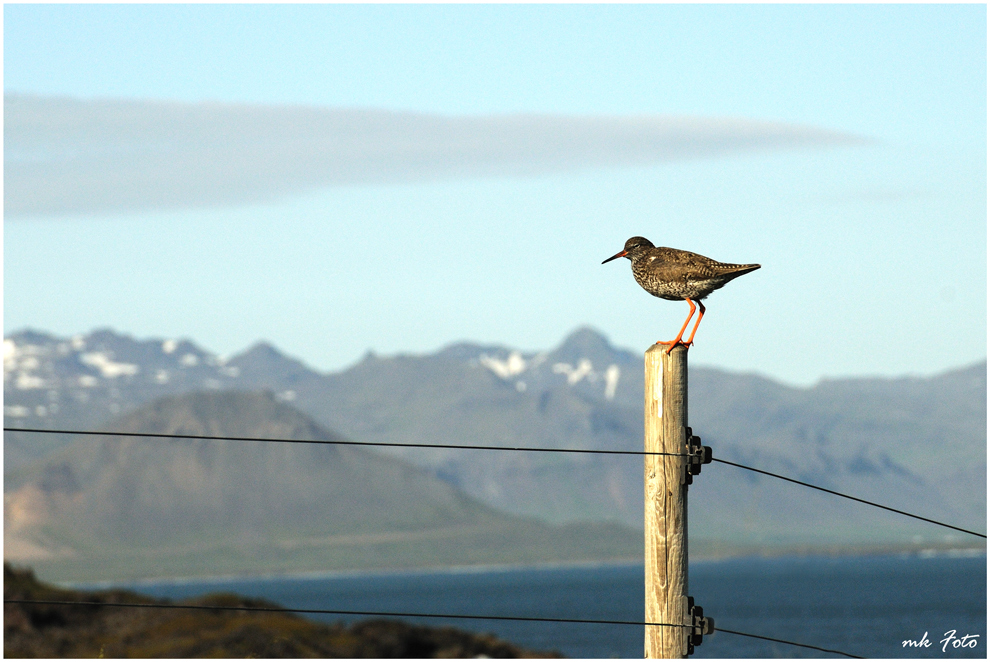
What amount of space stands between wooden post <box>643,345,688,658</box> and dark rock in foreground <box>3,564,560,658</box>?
51.0m

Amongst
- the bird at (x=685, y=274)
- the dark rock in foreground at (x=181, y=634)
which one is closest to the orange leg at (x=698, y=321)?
the bird at (x=685, y=274)

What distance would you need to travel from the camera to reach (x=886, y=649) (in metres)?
166

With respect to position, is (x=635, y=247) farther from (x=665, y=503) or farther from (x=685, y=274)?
(x=665, y=503)

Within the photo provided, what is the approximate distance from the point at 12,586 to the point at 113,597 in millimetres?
28979

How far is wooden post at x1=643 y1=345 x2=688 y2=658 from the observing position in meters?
11.3

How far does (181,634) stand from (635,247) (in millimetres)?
63289

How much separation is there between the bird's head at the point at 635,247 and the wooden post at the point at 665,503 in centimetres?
371

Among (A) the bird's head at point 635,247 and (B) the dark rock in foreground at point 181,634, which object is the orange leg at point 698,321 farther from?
(B) the dark rock in foreground at point 181,634

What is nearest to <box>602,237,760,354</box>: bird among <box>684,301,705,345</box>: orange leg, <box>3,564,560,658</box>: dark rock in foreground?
<box>684,301,705,345</box>: orange leg

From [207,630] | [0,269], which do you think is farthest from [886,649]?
[0,269]

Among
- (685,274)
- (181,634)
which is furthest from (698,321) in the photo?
(181,634)

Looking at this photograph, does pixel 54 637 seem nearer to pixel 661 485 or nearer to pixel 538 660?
pixel 538 660

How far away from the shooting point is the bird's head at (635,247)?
15148 mm

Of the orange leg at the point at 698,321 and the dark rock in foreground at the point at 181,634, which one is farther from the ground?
the orange leg at the point at 698,321
